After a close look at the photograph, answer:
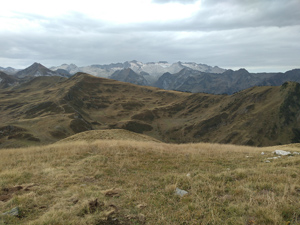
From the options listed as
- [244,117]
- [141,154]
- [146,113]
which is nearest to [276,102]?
[244,117]

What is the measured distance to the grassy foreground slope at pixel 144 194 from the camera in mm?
6457

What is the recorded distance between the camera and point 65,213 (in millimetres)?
6648

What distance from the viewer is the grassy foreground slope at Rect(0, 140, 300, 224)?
6.46 meters

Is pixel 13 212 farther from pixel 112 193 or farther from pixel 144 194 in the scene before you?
pixel 144 194

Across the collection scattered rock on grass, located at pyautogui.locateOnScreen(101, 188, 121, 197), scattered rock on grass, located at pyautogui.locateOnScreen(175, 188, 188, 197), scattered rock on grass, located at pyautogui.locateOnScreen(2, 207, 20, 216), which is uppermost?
scattered rock on grass, located at pyautogui.locateOnScreen(175, 188, 188, 197)

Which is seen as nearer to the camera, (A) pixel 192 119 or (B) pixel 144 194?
(B) pixel 144 194

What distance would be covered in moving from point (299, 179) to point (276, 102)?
18777 cm

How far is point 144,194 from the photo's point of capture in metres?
8.44

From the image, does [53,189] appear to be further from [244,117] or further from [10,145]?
[244,117]

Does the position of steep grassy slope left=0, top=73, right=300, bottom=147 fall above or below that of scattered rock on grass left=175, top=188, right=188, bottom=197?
below

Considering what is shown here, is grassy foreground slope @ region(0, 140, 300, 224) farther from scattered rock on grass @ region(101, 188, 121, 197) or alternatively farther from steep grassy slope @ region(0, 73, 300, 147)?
steep grassy slope @ region(0, 73, 300, 147)

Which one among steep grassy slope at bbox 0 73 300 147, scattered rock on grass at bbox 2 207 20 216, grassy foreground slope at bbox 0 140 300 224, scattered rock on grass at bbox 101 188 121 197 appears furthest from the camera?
steep grassy slope at bbox 0 73 300 147

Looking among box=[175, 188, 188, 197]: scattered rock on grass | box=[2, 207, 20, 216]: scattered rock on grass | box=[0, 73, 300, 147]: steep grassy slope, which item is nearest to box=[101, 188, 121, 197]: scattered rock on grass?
box=[175, 188, 188, 197]: scattered rock on grass

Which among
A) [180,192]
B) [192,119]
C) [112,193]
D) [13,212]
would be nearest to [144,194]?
[112,193]
